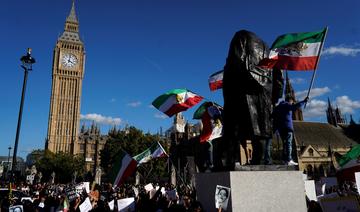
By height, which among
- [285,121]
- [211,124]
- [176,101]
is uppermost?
[176,101]

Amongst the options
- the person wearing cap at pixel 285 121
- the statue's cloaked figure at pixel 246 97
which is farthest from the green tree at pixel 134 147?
the statue's cloaked figure at pixel 246 97

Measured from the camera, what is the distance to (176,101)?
1230 cm

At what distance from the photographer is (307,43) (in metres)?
7.59

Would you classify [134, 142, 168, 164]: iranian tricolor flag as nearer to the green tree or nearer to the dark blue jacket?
the dark blue jacket

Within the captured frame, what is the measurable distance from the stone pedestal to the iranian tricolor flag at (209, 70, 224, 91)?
7.10 meters

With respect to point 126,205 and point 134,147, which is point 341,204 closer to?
point 126,205

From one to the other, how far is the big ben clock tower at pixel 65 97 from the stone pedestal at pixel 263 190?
95500 mm

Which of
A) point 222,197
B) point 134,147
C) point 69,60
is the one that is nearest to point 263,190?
point 222,197

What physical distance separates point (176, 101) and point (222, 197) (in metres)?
7.60

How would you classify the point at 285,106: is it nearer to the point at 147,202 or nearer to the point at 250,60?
the point at 250,60

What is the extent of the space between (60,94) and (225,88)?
320 feet

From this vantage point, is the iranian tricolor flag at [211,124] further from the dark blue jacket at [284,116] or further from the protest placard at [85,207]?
the protest placard at [85,207]

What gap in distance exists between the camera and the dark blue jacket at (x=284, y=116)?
21.5ft

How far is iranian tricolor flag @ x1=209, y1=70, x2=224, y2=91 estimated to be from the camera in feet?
40.3
